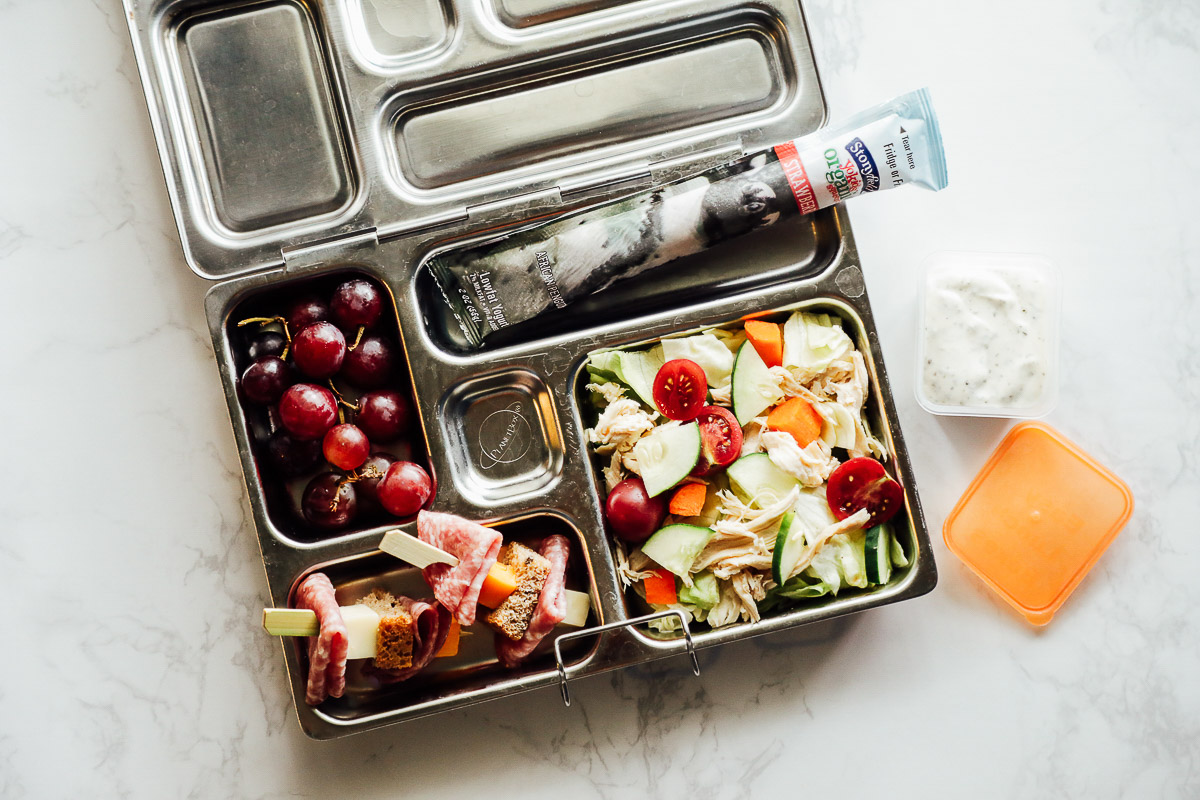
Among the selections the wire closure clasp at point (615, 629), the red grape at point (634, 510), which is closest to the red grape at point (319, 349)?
the red grape at point (634, 510)

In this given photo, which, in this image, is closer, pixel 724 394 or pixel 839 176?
pixel 839 176

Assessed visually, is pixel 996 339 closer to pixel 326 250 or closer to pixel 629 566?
pixel 629 566

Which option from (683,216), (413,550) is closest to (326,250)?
(413,550)

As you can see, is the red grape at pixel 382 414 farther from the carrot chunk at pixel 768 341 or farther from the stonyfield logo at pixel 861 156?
the stonyfield logo at pixel 861 156

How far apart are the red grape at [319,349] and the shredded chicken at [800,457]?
1013mm

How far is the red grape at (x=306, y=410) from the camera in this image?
5.89 ft

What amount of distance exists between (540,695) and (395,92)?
1.56m

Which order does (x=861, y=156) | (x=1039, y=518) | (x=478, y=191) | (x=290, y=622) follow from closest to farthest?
(x=290, y=622) < (x=861, y=156) < (x=478, y=191) < (x=1039, y=518)

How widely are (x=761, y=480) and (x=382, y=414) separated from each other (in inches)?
35.6

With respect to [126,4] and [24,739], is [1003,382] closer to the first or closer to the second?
[126,4]

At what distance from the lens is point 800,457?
70.5 inches

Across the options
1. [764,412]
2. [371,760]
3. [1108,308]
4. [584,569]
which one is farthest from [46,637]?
[1108,308]

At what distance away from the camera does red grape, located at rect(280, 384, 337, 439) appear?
70.7 inches

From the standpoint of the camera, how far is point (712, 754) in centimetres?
206
